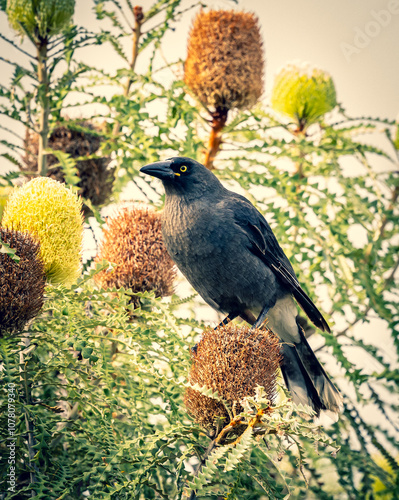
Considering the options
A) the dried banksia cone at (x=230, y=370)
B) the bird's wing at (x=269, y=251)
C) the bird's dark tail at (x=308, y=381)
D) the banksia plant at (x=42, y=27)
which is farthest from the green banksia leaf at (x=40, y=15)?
the bird's dark tail at (x=308, y=381)

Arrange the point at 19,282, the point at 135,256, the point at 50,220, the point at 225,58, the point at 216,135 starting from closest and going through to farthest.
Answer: the point at 19,282 < the point at 50,220 < the point at 135,256 < the point at 225,58 < the point at 216,135

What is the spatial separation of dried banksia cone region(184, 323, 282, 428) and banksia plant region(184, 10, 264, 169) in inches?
67.8

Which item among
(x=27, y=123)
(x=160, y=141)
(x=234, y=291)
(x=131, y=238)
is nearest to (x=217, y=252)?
(x=234, y=291)

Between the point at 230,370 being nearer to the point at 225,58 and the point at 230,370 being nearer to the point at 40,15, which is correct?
the point at 40,15

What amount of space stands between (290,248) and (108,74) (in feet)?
4.45

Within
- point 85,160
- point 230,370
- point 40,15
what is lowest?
point 230,370

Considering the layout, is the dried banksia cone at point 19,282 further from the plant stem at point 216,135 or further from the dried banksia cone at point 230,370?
the plant stem at point 216,135

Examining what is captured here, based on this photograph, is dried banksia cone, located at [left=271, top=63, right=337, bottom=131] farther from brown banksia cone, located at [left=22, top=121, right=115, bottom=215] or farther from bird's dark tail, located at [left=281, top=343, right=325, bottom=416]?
bird's dark tail, located at [left=281, top=343, right=325, bottom=416]

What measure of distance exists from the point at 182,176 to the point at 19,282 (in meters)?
1.02

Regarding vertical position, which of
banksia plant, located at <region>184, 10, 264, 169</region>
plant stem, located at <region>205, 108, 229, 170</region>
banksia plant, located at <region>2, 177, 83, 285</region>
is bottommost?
banksia plant, located at <region>2, 177, 83, 285</region>

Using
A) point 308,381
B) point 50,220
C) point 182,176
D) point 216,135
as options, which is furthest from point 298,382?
point 216,135

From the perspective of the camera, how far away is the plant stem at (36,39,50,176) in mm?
2652

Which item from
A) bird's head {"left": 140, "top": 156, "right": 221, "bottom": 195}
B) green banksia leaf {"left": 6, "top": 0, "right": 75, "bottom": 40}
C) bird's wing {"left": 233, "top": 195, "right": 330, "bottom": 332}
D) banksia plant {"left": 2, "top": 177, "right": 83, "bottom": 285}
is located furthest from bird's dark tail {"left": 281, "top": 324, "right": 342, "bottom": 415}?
green banksia leaf {"left": 6, "top": 0, "right": 75, "bottom": 40}

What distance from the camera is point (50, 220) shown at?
6.09 feet
